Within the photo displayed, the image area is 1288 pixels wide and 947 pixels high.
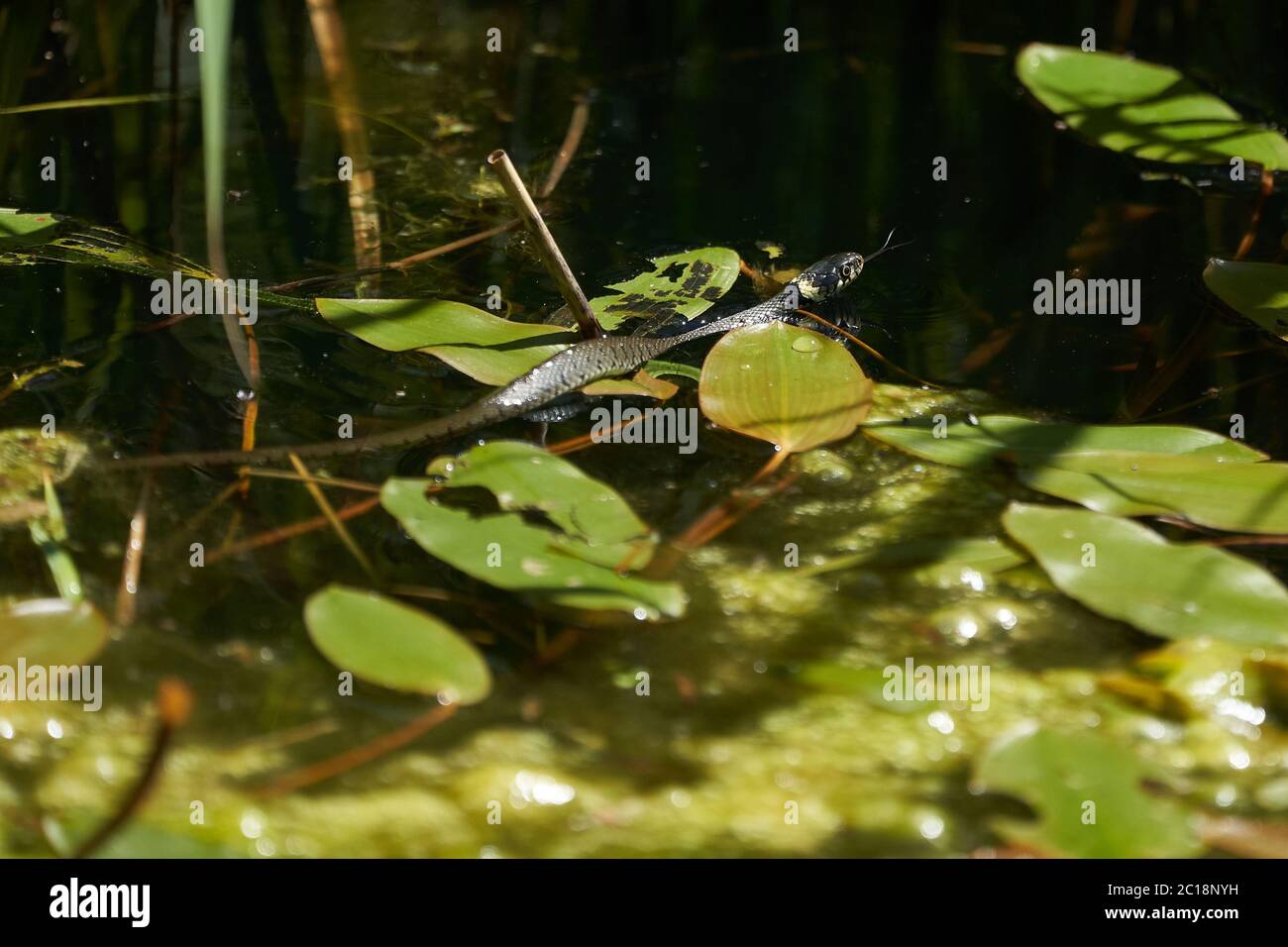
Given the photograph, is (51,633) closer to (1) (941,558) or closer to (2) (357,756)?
(2) (357,756)

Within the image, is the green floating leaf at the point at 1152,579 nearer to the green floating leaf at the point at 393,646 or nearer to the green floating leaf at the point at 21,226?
the green floating leaf at the point at 393,646

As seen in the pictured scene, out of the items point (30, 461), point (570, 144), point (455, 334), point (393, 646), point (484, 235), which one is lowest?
point (393, 646)

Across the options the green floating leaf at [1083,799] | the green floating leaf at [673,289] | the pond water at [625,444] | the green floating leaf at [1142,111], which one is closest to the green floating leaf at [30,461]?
the pond water at [625,444]

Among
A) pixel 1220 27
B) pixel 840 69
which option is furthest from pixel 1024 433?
pixel 1220 27

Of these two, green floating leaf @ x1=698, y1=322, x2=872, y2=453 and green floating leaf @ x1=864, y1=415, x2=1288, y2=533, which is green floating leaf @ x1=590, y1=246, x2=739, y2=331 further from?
green floating leaf @ x1=864, y1=415, x2=1288, y2=533

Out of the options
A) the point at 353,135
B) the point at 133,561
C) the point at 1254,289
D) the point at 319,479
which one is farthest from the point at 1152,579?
the point at 353,135

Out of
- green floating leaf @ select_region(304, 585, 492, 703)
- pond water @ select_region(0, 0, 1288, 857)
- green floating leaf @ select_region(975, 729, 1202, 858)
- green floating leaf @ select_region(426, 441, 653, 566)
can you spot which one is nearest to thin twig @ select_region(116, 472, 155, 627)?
pond water @ select_region(0, 0, 1288, 857)
